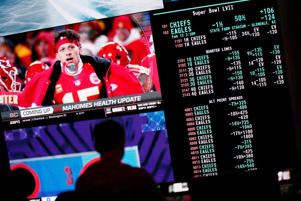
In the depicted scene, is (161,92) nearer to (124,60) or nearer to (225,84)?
(124,60)

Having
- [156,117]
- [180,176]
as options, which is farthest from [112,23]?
[180,176]

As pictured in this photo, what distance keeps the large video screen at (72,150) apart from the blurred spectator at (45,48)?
2.24ft

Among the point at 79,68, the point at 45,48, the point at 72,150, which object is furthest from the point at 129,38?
→ the point at 72,150

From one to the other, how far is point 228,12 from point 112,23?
1.11 metres

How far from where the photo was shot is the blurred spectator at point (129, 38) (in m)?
4.20

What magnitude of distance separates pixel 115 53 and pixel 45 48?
0.72 metres

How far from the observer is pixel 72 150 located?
432 cm

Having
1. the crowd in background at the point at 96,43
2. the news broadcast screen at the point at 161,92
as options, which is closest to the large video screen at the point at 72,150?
the news broadcast screen at the point at 161,92

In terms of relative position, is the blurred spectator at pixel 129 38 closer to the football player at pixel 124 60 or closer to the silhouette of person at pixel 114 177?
the football player at pixel 124 60

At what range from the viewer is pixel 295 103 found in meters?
4.00

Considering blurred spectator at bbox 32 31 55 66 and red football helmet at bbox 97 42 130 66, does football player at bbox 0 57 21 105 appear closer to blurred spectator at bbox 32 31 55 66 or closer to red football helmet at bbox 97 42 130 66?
blurred spectator at bbox 32 31 55 66

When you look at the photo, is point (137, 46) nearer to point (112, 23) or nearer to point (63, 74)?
point (112, 23)

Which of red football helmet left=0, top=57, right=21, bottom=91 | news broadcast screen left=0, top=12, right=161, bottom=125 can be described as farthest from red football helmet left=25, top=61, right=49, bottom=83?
red football helmet left=0, top=57, right=21, bottom=91

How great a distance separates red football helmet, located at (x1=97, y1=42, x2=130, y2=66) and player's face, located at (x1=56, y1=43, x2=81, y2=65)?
0.77ft
